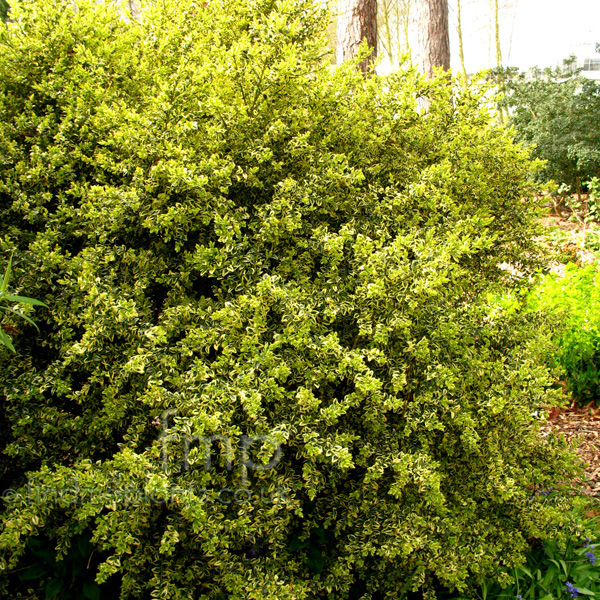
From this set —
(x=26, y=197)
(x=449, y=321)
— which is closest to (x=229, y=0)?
(x=26, y=197)

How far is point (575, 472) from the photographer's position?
2910 millimetres

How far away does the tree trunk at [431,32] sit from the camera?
782cm

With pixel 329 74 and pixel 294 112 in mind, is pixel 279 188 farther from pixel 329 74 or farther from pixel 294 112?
pixel 329 74

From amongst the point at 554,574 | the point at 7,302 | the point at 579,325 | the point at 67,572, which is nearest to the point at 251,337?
the point at 7,302

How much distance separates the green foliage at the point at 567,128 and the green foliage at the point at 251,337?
728 centimetres

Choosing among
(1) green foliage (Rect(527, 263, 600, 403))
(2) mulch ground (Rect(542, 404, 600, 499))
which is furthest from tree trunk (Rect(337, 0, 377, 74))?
(2) mulch ground (Rect(542, 404, 600, 499))

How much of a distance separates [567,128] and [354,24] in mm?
4801

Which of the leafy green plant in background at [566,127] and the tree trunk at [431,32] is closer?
the tree trunk at [431,32]

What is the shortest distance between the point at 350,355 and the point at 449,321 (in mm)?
514

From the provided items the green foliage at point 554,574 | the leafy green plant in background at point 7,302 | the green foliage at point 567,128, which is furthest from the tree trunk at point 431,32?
the leafy green plant in background at point 7,302

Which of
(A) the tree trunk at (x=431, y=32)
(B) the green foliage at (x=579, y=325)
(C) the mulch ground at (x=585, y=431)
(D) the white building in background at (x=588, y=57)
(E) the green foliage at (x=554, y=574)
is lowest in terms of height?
(E) the green foliage at (x=554, y=574)

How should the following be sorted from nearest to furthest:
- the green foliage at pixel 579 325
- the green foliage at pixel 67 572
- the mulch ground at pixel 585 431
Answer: the green foliage at pixel 67 572, the mulch ground at pixel 585 431, the green foliage at pixel 579 325

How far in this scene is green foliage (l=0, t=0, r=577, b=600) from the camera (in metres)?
2.05

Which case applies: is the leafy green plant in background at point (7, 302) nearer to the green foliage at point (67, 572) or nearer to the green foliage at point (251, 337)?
the green foliage at point (251, 337)
